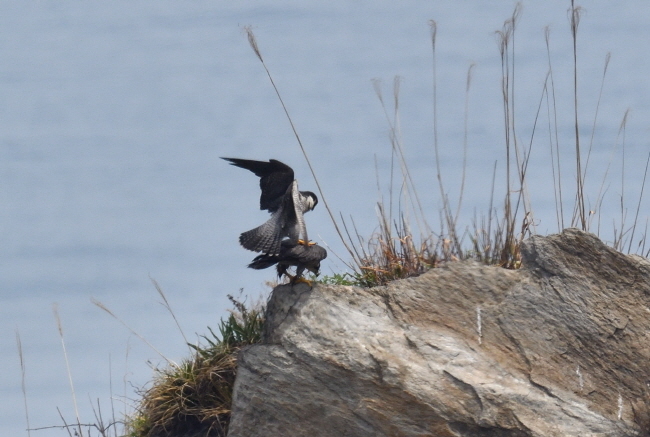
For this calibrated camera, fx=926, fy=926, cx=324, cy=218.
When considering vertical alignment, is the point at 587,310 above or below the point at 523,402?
above

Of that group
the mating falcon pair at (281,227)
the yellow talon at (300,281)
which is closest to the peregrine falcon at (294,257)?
the mating falcon pair at (281,227)

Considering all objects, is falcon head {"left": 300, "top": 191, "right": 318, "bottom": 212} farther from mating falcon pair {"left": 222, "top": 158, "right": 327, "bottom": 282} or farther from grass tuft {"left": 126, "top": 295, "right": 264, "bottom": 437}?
grass tuft {"left": 126, "top": 295, "right": 264, "bottom": 437}

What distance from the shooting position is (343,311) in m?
9.38

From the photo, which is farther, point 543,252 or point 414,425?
point 543,252

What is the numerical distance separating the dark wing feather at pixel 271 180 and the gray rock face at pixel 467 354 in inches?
35.7

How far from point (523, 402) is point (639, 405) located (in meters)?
1.26

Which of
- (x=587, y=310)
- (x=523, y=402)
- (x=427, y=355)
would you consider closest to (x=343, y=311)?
(x=427, y=355)

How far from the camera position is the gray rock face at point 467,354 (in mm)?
8992

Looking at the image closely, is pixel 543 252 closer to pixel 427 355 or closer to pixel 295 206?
pixel 427 355

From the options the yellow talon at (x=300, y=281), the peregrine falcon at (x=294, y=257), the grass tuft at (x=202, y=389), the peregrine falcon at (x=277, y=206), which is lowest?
the grass tuft at (x=202, y=389)

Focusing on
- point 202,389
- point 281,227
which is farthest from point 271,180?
point 202,389

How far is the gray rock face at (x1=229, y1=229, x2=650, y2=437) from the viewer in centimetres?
899

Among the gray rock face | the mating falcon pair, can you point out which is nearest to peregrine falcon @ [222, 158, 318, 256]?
the mating falcon pair

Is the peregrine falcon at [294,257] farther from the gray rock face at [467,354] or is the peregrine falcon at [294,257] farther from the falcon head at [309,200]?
the falcon head at [309,200]
